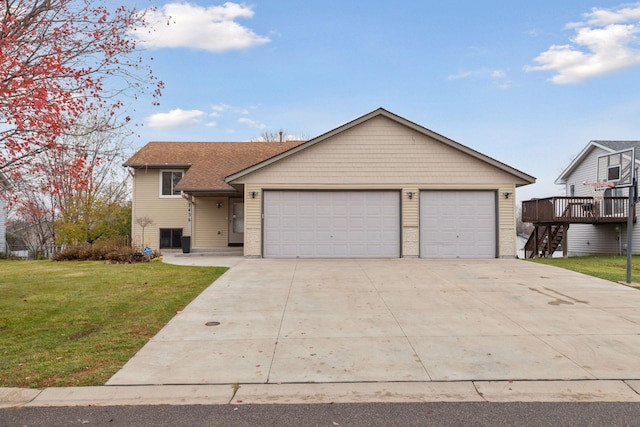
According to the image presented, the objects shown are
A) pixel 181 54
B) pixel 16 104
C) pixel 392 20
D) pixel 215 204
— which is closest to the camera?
pixel 16 104

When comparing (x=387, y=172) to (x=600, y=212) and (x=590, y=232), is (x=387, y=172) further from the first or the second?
(x=590, y=232)

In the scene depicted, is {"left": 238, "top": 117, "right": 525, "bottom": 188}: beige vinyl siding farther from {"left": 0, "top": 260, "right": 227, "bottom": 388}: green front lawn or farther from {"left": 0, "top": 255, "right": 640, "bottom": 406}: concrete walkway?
{"left": 0, "top": 255, "right": 640, "bottom": 406}: concrete walkway

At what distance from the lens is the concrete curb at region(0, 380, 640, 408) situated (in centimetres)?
A: 389

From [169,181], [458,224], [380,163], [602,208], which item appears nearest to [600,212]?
[602,208]

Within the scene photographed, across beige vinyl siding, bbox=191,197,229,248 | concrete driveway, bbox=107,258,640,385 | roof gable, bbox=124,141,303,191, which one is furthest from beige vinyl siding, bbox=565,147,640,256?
beige vinyl siding, bbox=191,197,229,248

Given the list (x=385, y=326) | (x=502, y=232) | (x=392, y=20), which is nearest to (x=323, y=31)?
(x=392, y=20)

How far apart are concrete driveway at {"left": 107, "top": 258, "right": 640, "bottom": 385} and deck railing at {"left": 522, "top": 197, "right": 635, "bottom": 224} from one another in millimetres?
9988

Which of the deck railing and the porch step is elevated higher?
the deck railing

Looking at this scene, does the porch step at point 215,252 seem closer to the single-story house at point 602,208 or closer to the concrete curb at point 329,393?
the concrete curb at point 329,393

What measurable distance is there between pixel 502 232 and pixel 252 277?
391 inches

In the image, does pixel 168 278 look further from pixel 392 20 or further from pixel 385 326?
pixel 392 20

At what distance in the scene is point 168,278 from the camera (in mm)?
10938

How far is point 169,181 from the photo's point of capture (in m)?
21.8

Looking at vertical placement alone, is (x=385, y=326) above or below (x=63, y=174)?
below
